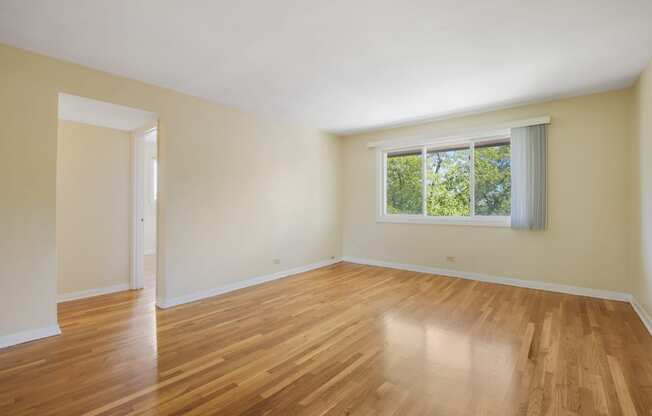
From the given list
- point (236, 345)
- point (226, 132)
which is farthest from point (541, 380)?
point (226, 132)

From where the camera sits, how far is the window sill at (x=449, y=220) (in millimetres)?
4457

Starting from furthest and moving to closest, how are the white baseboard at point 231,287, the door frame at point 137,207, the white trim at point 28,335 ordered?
1. the door frame at point 137,207
2. the white baseboard at point 231,287
3. the white trim at point 28,335

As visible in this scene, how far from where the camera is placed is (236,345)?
2.54m

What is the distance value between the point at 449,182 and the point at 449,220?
631mm

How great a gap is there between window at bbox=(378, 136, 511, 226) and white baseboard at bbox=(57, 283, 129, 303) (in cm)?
424

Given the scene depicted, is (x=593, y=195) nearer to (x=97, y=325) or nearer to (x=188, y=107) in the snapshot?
(x=188, y=107)

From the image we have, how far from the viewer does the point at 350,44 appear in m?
2.54

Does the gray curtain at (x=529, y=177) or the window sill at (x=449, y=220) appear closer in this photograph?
the gray curtain at (x=529, y=177)

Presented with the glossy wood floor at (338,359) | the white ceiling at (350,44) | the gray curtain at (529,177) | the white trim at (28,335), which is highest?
the white ceiling at (350,44)

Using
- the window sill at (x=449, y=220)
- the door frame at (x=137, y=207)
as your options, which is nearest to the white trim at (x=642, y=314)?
the window sill at (x=449, y=220)

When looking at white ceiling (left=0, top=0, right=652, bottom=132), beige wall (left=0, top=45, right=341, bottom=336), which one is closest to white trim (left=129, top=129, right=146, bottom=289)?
beige wall (left=0, top=45, right=341, bottom=336)

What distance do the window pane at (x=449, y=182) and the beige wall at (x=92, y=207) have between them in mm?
4677

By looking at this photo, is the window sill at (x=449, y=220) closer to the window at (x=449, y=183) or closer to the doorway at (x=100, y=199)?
the window at (x=449, y=183)

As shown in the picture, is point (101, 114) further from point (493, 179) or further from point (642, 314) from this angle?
point (642, 314)
